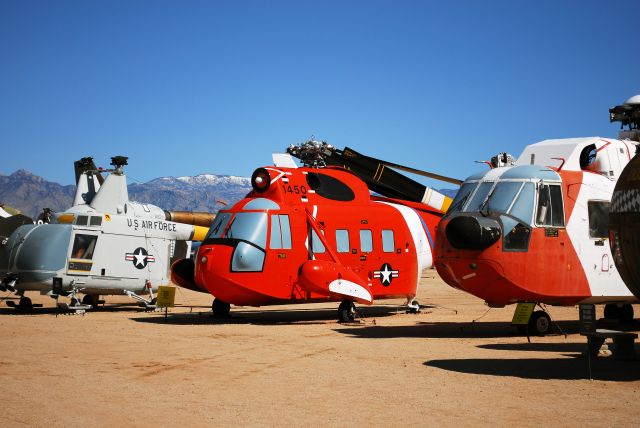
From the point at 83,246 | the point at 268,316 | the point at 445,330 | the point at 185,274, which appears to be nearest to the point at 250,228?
the point at 185,274

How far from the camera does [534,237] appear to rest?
547 inches

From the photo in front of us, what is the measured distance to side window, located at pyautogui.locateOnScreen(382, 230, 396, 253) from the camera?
64.8ft

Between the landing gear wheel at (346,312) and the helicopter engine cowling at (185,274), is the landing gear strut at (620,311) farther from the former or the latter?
the helicopter engine cowling at (185,274)

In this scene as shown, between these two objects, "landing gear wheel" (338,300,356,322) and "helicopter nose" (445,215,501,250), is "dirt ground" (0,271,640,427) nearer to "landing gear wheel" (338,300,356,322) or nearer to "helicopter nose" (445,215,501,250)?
"landing gear wheel" (338,300,356,322)

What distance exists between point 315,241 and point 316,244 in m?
0.07

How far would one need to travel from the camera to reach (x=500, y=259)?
13.7 metres

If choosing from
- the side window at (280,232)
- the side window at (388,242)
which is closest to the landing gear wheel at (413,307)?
the side window at (388,242)

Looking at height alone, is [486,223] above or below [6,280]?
above

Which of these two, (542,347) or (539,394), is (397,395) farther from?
(542,347)

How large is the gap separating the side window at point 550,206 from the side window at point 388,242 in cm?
613

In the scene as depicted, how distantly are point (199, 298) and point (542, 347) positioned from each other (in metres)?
18.0

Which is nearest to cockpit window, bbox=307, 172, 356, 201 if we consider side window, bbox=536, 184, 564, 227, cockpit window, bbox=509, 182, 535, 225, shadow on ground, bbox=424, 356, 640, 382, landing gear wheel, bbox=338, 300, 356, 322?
landing gear wheel, bbox=338, 300, 356, 322

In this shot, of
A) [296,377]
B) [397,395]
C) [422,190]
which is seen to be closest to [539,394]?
[397,395]

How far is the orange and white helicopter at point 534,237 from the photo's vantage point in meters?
13.8
